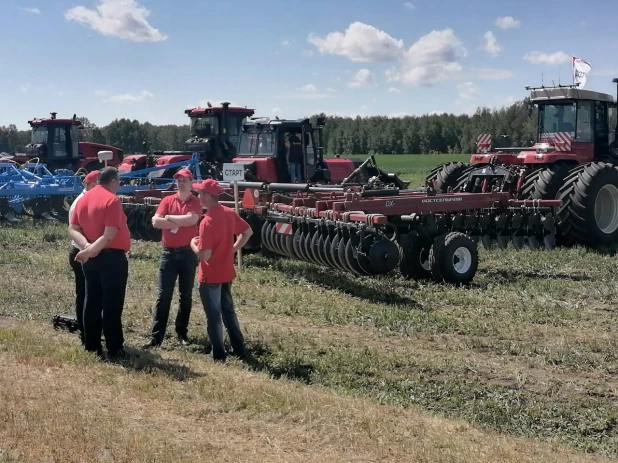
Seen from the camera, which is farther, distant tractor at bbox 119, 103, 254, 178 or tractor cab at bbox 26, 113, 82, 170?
tractor cab at bbox 26, 113, 82, 170

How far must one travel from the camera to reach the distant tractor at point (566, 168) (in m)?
12.8

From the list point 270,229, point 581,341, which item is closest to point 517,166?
point 270,229

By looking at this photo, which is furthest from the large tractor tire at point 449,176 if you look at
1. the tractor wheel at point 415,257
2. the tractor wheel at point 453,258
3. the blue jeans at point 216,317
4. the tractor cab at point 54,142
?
the tractor cab at point 54,142

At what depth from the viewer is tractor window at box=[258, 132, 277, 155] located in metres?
14.9

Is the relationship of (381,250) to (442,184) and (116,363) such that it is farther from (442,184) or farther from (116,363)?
(442,184)

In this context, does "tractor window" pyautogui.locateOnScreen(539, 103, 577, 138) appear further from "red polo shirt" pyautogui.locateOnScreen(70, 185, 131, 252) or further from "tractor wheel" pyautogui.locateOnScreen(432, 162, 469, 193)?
"red polo shirt" pyautogui.locateOnScreen(70, 185, 131, 252)

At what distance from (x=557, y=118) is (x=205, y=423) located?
11314mm

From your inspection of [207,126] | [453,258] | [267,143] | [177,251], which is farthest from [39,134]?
[177,251]

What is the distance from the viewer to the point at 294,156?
14938 mm

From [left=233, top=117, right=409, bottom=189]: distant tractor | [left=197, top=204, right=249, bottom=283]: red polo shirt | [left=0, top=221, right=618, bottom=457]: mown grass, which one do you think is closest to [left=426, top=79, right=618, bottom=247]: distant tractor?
[left=0, top=221, right=618, bottom=457]: mown grass

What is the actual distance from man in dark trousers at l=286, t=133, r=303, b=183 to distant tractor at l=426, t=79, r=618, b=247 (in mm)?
2645

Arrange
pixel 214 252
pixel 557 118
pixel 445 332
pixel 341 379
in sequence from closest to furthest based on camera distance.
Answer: pixel 341 379, pixel 214 252, pixel 445 332, pixel 557 118

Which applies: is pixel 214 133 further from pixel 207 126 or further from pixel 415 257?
pixel 415 257

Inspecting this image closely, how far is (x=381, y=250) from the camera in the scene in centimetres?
934
